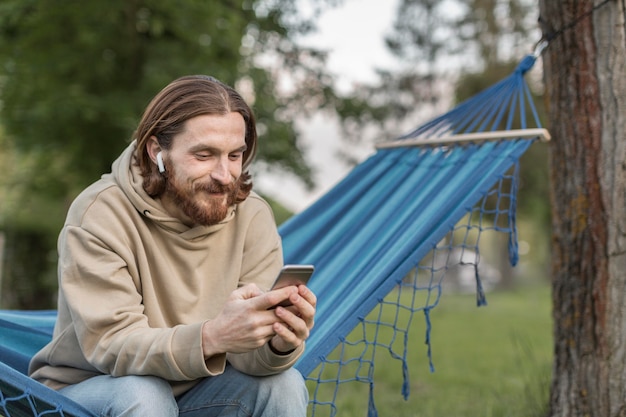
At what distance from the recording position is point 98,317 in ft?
5.50

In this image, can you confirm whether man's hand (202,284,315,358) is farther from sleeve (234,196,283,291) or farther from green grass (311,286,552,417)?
green grass (311,286,552,417)

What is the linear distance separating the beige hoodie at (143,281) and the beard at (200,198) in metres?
0.05

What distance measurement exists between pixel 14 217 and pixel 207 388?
625 cm

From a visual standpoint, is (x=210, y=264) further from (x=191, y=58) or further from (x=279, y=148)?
(x=279, y=148)

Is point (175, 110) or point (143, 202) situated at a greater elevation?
point (175, 110)

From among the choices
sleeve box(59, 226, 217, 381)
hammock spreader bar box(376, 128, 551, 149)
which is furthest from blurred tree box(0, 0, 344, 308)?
sleeve box(59, 226, 217, 381)

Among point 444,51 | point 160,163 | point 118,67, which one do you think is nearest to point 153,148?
point 160,163

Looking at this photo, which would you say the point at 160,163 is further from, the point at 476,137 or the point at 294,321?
the point at 476,137

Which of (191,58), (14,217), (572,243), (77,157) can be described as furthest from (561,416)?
(14,217)

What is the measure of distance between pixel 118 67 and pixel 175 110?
446 centimetres

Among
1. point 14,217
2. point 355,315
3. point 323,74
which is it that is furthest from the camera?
point 14,217

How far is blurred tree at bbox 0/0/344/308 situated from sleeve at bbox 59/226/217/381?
351 cm

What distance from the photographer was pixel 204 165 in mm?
1819

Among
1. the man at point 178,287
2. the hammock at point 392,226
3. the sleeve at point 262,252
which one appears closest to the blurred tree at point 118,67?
the hammock at point 392,226
